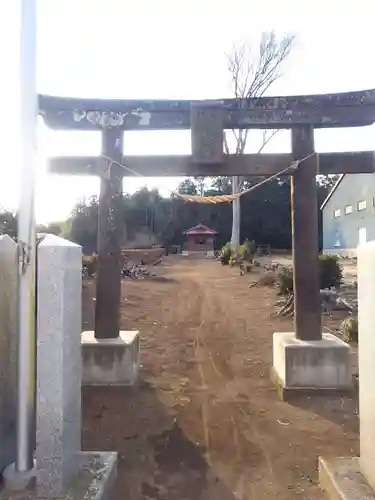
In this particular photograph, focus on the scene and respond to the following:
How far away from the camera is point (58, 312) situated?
259 centimetres

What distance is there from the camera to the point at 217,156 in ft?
18.3

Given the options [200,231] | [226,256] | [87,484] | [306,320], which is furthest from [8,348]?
[200,231]

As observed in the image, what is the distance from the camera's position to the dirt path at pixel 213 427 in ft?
11.5

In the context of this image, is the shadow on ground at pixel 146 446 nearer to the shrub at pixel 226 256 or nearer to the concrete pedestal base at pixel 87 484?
the concrete pedestal base at pixel 87 484

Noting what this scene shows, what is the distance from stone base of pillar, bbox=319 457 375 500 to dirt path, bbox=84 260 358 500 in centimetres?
25

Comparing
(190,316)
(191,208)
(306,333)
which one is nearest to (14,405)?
(306,333)

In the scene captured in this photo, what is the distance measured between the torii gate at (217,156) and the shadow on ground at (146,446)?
88 cm

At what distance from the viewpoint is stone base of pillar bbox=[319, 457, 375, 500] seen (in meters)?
2.72

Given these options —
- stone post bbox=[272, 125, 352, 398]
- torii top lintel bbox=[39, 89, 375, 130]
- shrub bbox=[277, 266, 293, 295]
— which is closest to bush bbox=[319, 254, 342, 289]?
shrub bbox=[277, 266, 293, 295]

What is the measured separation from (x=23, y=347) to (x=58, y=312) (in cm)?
30

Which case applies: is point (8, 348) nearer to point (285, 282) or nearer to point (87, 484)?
point (87, 484)

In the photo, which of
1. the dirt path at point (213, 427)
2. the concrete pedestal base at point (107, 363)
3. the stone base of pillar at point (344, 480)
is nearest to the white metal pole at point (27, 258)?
the dirt path at point (213, 427)

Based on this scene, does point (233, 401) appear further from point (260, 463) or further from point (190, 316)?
point (190, 316)

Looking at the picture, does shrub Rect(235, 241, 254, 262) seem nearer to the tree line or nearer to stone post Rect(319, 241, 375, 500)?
the tree line
